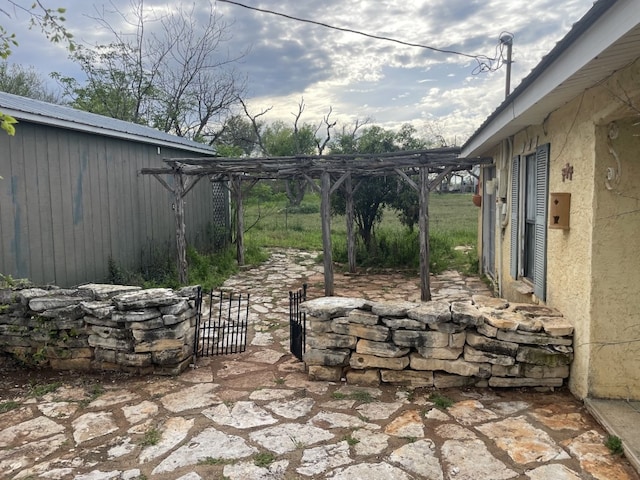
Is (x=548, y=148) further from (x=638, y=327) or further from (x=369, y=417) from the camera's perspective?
(x=369, y=417)

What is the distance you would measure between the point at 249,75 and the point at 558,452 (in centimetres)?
1932

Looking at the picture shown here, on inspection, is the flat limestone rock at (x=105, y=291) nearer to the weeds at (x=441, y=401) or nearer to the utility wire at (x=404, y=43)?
the weeds at (x=441, y=401)

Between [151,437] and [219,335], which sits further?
[219,335]

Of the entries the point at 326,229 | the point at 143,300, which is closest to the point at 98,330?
the point at 143,300

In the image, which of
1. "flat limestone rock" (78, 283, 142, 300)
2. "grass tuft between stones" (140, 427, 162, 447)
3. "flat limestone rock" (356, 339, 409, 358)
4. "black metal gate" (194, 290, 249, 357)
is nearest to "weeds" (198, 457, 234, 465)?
"grass tuft between stones" (140, 427, 162, 447)

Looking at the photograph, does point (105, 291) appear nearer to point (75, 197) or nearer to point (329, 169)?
point (75, 197)

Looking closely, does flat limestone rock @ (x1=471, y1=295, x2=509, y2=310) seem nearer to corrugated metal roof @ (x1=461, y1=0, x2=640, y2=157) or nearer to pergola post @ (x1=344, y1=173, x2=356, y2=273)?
corrugated metal roof @ (x1=461, y1=0, x2=640, y2=157)

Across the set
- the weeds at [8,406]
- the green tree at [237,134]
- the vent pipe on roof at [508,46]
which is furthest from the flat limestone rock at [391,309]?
the green tree at [237,134]

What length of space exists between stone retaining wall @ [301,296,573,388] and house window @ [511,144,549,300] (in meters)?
0.68

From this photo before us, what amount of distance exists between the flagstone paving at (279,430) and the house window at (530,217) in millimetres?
1439

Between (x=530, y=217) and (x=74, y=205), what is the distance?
20.5ft

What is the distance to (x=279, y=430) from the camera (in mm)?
3021

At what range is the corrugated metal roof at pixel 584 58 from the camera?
72.1 inches

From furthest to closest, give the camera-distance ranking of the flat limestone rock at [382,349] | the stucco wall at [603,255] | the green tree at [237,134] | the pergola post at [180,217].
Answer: the green tree at [237,134]
the pergola post at [180,217]
the flat limestone rock at [382,349]
the stucco wall at [603,255]
